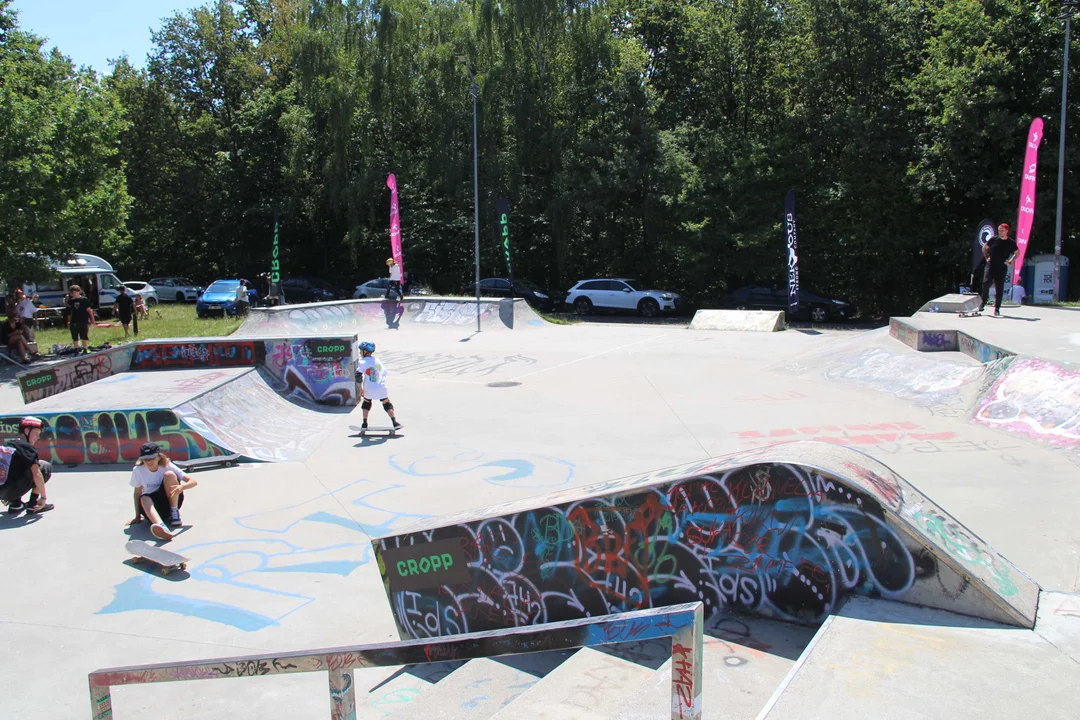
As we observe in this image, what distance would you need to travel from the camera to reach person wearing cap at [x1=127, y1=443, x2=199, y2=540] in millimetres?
8141

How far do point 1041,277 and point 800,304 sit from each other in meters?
7.46

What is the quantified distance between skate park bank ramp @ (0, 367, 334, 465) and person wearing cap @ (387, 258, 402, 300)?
11969 mm

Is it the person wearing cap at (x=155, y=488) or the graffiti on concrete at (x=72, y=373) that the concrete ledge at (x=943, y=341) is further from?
the graffiti on concrete at (x=72, y=373)

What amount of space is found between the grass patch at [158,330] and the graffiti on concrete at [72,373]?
832 cm

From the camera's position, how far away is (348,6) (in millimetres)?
34406

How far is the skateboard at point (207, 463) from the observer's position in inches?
408

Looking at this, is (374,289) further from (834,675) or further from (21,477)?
(834,675)

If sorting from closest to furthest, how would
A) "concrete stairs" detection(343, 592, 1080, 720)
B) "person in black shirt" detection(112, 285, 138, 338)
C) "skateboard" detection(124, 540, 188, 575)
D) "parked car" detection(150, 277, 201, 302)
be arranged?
"concrete stairs" detection(343, 592, 1080, 720) < "skateboard" detection(124, 540, 188, 575) < "person in black shirt" detection(112, 285, 138, 338) < "parked car" detection(150, 277, 201, 302)

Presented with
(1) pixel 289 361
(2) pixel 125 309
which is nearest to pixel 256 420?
(1) pixel 289 361

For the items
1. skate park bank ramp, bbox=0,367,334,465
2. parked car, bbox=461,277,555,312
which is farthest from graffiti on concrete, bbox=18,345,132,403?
parked car, bbox=461,277,555,312

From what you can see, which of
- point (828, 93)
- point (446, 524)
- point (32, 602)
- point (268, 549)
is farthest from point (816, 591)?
point (828, 93)

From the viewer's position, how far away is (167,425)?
10.7 metres

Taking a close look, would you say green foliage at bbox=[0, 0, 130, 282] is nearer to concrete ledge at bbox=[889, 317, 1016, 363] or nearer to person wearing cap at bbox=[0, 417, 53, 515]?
person wearing cap at bbox=[0, 417, 53, 515]

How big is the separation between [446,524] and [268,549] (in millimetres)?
2813
